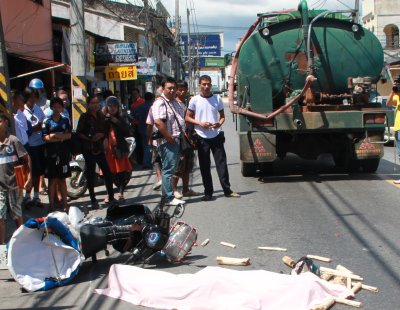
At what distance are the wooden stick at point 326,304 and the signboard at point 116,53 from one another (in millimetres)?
13546

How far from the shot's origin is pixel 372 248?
610cm

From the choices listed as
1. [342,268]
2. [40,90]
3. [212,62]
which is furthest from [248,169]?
[212,62]

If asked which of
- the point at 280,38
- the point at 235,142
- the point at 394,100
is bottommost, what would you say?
the point at 235,142

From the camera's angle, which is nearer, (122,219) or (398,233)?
(122,219)

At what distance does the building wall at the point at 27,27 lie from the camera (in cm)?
1467

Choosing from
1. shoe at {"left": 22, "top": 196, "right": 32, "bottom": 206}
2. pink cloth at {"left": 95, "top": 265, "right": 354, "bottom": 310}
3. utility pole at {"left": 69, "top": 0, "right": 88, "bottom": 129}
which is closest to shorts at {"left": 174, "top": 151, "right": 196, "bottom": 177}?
shoe at {"left": 22, "top": 196, "right": 32, "bottom": 206}

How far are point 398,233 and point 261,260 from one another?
1.93 m

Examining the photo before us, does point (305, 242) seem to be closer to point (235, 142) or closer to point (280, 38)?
point (280, 38)

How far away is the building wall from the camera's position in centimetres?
1467

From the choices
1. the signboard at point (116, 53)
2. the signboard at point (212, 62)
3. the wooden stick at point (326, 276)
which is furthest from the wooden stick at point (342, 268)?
the signboard at point (212, 62)

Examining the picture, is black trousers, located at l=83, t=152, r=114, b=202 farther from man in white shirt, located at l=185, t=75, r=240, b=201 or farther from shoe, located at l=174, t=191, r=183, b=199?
man in white shirt, located at l=185, t=75, r=240, b=201

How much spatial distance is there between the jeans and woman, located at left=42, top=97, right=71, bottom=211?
1.41 metres

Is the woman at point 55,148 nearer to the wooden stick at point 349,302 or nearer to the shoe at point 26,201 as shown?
the shoe at point 26,201

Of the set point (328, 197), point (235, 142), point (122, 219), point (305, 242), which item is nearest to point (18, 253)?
point (122, 219)
